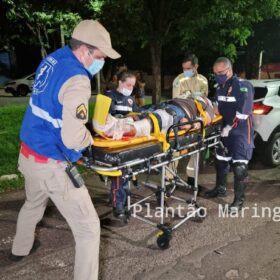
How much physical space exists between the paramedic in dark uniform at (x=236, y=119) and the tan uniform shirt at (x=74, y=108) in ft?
8.00

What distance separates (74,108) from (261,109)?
14.4 feet

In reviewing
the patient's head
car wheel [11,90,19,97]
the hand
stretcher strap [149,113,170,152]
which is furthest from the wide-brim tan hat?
car wheel [11,90,19,97]

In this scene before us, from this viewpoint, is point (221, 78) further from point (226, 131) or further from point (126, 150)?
point (126, 150)

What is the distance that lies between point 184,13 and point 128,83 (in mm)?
4902

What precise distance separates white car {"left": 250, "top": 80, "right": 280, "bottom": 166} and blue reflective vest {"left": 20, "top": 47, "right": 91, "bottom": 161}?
4081mm

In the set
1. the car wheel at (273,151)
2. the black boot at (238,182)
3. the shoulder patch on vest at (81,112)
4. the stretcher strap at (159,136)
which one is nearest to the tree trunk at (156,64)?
the car wheel at (273,151)

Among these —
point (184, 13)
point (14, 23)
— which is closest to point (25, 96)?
point (14, 23)

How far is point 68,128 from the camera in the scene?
2.52 meters

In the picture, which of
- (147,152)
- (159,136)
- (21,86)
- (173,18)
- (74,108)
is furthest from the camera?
(21,86)

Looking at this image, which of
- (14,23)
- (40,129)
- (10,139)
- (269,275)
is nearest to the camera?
(40,129)

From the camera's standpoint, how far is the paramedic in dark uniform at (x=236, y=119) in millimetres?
4551

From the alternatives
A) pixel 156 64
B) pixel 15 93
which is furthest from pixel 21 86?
pixel 156 64

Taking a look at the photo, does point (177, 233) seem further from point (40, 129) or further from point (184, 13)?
point (184, 13)

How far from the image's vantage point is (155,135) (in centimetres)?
363
